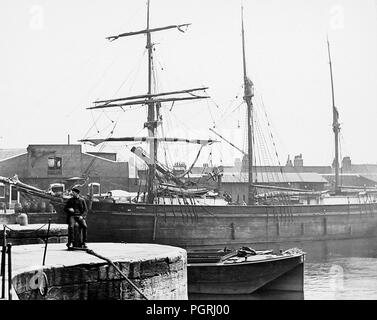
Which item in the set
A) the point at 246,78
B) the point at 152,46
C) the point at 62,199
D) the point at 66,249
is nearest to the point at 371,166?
the point at 246,78

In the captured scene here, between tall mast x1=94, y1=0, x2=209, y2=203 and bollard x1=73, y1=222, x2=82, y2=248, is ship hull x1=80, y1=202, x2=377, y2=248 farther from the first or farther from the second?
bollard x1=73, y1=222, x2=82, y2=248

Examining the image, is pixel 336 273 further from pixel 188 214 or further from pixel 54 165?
pixel 54 165

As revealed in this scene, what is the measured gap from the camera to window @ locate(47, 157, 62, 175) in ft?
141

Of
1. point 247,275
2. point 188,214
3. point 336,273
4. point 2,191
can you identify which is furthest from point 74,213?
point 2,191

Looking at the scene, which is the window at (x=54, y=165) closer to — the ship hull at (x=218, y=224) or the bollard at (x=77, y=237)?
the ship hull at (x=218, y=224)

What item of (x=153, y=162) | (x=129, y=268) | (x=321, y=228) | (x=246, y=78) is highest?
(x=246, y=78)

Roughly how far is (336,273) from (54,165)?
2638 cm

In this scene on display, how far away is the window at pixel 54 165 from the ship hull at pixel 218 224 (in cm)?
1399

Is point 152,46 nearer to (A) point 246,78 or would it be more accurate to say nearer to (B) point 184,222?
(A) point 246,78

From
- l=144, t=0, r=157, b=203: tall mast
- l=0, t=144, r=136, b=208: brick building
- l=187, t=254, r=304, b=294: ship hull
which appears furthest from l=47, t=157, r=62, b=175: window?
l=187, t=254, r=304, b=294: ship hull

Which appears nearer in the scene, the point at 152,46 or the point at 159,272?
the point at 159,272

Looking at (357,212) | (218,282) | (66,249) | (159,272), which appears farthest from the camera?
(357,212)

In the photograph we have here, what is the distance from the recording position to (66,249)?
1085cm

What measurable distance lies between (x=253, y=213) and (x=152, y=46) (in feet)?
43.0
